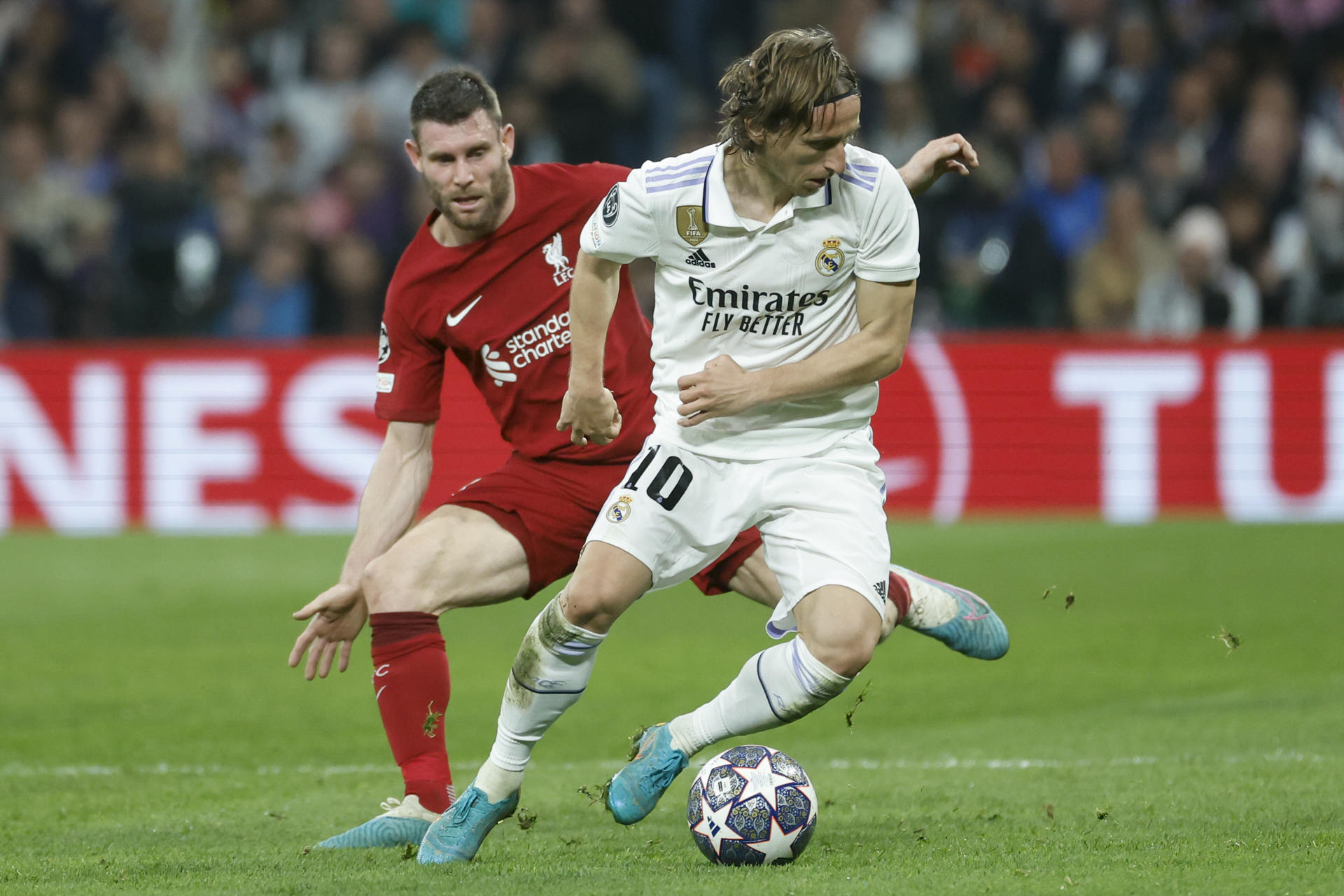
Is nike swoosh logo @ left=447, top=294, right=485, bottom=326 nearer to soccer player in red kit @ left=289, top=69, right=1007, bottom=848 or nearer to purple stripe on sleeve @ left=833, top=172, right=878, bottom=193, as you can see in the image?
soccer player in red kit @ left=289, top=69, right=1007, bottom=848

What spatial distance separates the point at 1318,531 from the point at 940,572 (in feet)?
9.47

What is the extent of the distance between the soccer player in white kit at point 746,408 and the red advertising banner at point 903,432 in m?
7.40

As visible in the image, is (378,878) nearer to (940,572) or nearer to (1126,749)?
(1126,749)

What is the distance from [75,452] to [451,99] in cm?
813

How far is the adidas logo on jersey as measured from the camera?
178 inches

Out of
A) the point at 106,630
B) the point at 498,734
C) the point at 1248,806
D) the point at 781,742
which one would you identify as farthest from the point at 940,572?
the point at 498,734

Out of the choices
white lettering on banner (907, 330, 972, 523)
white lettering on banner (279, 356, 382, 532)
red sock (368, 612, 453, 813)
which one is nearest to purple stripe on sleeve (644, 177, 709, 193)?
red sock (368, 612, 453, 813)

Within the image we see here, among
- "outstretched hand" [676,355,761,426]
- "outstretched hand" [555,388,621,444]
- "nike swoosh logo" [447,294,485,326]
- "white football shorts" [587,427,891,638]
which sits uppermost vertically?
"nike swoosh logo" [447,294,485,326]

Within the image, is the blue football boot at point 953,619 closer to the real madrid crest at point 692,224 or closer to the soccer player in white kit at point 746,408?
the soccer player in white kit at point 746,408

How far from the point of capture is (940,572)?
10.4 metres

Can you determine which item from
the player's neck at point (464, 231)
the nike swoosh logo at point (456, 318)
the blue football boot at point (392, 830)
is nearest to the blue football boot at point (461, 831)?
the blue football boot at point (392, 830)

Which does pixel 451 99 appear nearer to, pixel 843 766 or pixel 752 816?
pixel 752 816

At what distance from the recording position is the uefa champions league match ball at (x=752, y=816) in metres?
4.32

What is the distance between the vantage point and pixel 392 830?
481 centimetres
